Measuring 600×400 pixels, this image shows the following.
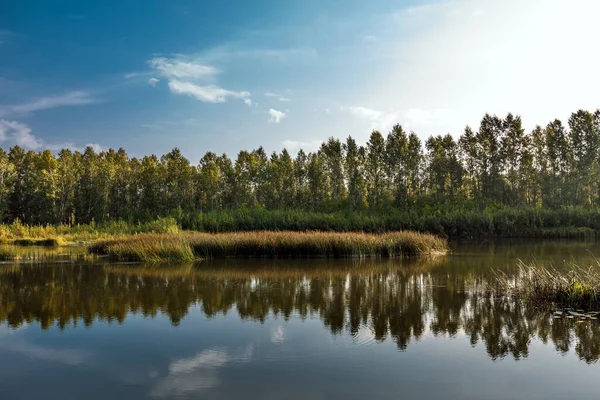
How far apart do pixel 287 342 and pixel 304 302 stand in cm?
359

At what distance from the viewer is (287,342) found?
8602mm

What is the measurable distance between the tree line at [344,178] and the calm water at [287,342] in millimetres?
36557

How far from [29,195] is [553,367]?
61.6 metres

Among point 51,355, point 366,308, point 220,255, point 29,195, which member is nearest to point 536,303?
point 366,308

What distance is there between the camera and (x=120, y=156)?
Answer: 69.7 meters

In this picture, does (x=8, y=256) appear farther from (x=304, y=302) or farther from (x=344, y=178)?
(x=344, y=178)

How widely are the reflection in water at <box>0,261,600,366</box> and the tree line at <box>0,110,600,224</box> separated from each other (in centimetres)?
3245

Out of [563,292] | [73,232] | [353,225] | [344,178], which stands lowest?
[563,292]

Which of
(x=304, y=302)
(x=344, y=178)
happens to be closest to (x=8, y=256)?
(x=304, y=302)

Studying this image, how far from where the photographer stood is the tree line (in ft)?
163

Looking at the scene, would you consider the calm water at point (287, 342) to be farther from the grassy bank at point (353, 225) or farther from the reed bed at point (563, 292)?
the grassy bank at point (353, 225)

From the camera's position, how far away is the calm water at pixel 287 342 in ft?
21.3

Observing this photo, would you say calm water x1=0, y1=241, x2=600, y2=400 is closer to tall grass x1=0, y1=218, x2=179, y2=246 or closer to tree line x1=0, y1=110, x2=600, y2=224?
tall grass x1=0, y1=218, x2=179, y2=246

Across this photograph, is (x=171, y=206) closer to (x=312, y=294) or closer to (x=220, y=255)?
(x=220, y=255)
